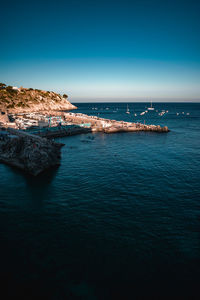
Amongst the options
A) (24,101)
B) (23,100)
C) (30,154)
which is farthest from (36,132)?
(23,100)

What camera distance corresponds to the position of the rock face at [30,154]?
3397cm

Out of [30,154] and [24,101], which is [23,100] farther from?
[30,154]

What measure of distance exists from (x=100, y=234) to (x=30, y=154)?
22.7 metres

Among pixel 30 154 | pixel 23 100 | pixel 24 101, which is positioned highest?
pixel 23 100

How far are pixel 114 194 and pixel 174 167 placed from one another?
60.8 ft

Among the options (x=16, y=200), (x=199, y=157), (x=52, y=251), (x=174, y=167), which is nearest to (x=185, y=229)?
(x=52, y=251)

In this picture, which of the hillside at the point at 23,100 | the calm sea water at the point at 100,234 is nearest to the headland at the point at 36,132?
the hillside at the point at 23,100

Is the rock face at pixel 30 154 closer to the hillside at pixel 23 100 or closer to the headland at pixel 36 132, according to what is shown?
the headland at pixel 36 132

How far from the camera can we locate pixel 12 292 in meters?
12.7

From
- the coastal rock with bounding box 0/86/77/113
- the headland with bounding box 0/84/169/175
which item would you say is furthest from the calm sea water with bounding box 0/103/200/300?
the coastal rock with bounding box 0/86/77/113

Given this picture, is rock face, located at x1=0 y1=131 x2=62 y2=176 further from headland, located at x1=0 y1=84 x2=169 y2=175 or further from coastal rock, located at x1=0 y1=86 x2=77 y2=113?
coastal rock, located at x1=0 y1=86 x2=77 y2=113

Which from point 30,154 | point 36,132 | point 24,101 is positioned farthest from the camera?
point 24,101

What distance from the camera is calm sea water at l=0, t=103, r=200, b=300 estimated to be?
1327 cm

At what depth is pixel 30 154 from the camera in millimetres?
33906
